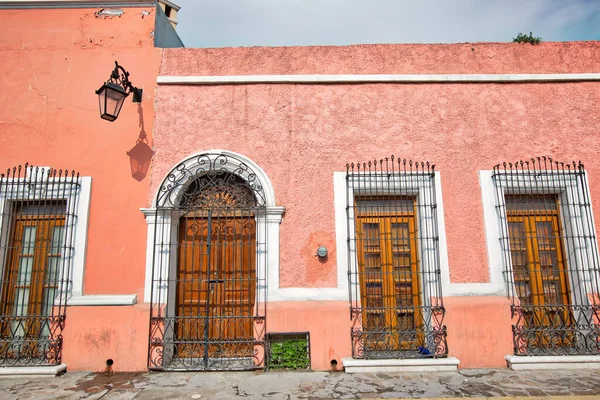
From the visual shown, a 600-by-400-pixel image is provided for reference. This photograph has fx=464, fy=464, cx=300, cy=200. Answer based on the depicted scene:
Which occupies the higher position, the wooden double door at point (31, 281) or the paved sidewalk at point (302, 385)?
the wooden double door at point (31, 281)

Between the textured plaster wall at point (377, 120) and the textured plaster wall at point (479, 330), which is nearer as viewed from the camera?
the textured plaster wall at point (479, 330)

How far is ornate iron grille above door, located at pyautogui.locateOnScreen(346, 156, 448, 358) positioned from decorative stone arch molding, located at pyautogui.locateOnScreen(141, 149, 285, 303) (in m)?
0.98

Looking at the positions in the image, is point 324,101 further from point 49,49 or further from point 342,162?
point 49,49

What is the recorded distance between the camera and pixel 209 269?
589cm

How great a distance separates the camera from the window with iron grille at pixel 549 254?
19.0 feet

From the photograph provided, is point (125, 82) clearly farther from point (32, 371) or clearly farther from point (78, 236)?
point (32, 371)

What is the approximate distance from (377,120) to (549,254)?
289 cm

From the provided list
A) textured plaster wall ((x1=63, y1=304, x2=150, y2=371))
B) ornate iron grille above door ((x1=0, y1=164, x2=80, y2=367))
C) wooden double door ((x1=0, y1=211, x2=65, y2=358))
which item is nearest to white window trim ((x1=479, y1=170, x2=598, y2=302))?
textured plaster wall ((x1=63, y1=304, x2=150, y2=371))

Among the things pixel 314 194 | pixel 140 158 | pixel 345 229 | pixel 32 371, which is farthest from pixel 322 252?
pixel 32 371

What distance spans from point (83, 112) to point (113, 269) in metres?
2.20

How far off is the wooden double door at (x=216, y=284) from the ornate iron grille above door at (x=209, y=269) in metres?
0.01

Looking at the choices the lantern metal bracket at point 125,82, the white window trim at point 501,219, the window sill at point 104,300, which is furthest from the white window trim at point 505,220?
the lantern metal bracket at point 125,82

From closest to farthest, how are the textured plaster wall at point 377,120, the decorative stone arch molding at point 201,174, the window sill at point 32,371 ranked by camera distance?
1. the window sill at point 32,371
2. the decorative stone arch molding at point 201,174
3. the textured plaster wall at point 377,120

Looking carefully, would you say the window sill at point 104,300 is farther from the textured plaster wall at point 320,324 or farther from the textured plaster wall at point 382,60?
the textured plaster wall at point 382,60
